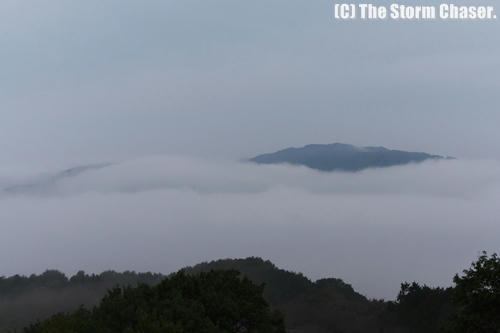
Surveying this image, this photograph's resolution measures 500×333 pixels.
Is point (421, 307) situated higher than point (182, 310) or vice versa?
point (182, 310)

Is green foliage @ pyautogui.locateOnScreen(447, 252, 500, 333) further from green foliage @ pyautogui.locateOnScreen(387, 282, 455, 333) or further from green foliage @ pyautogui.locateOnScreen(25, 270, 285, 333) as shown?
green foliage @ pyautogui.locateOnScreen(387, 282, 455, 333)

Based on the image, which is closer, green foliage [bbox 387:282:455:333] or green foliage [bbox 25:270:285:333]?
green foliage [bbox 25:270:285:333]

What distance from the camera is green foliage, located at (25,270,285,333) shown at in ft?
140

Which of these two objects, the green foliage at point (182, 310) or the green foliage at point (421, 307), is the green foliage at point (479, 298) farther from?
the green foliage at point (421, 307)

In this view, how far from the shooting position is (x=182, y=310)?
47.0 meters

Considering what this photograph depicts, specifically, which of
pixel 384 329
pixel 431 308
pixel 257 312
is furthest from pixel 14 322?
pixel 257 312

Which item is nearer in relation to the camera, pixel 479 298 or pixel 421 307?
pixel 479 298

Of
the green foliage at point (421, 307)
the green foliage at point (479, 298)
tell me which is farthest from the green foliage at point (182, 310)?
the green foliage at point (421, 307)

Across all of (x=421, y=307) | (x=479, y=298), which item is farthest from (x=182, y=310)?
(x=421, y=307)

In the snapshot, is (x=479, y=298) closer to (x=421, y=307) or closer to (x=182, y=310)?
(x=182, y=310)

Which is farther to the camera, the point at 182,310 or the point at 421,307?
the point at 421,307

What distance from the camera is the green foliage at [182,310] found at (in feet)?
140

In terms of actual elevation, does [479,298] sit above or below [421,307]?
above

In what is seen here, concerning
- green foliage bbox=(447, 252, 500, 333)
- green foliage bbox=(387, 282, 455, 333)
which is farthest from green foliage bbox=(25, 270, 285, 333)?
green foliage bbox=(387, 282, 455, 333)
